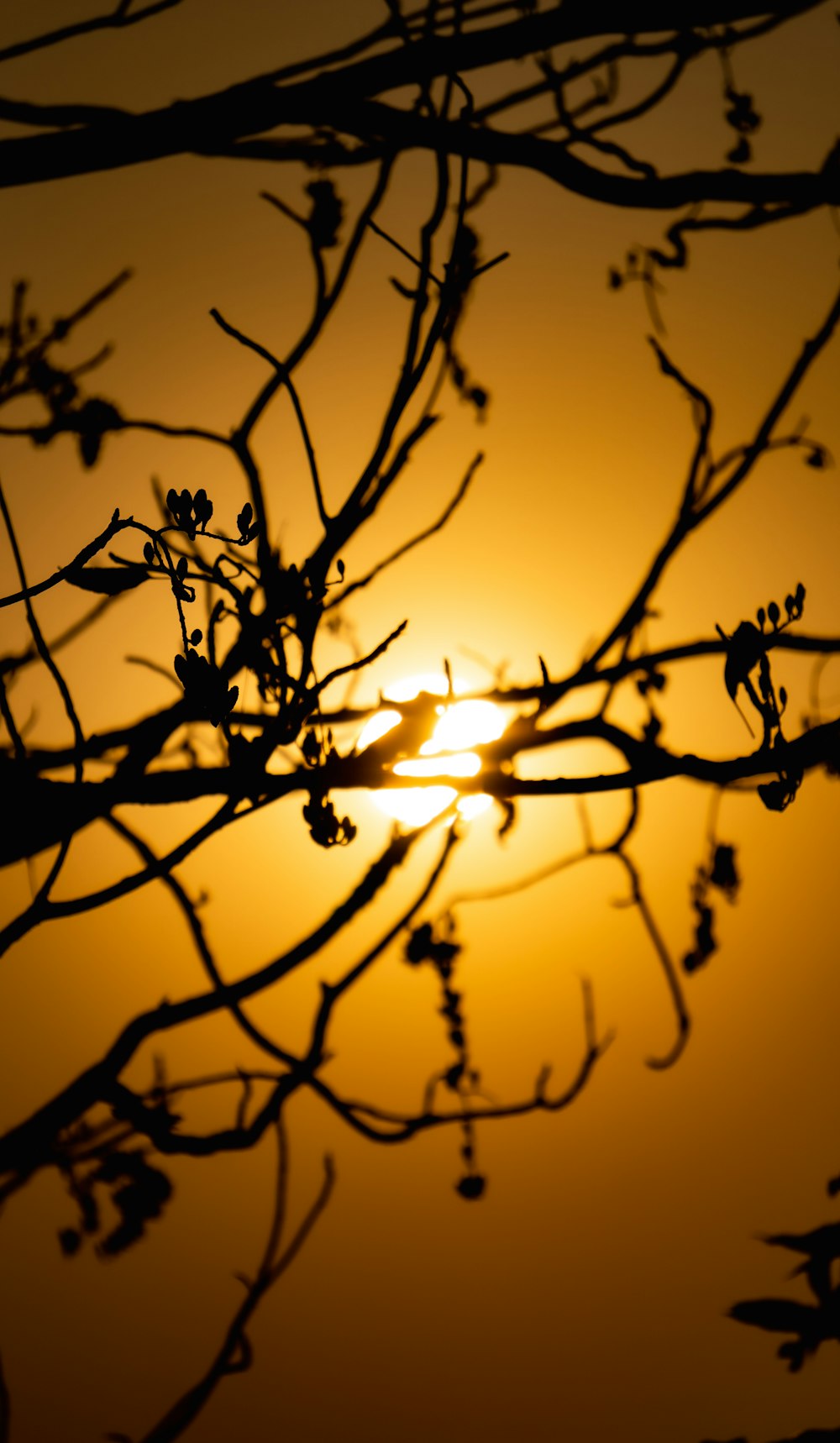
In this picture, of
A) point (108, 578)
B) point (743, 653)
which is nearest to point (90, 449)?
point (108, 578)

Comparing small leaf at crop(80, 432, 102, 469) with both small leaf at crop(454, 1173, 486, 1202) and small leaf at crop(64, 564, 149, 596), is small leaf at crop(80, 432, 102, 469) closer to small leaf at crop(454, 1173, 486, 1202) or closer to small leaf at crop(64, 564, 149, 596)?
small leaf at crop(64, 564, 149, 596)

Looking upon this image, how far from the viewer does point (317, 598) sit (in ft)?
6.72

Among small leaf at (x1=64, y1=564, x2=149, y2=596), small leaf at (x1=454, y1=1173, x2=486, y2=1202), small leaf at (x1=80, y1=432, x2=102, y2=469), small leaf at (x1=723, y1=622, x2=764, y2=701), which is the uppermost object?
small leaf at (x1=80, y1=432, x2=102, y2=469)

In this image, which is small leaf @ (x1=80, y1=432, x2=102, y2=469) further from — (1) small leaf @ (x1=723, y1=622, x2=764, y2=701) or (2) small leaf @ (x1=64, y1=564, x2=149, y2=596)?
(1) small leaf @ (x1=723, y1=622, x2=764, y2=701)

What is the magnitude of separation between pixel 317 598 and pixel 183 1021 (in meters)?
0.99

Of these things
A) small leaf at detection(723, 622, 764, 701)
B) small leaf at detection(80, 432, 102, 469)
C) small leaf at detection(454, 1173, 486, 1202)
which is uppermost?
small leaf at detection(80, 432, 102, 469)

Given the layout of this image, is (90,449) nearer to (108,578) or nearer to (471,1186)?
(108,578)

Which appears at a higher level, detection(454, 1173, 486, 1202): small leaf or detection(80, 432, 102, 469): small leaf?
detection(80, 432, 102, 469): small leaf

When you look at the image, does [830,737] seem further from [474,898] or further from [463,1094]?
[463,1094]

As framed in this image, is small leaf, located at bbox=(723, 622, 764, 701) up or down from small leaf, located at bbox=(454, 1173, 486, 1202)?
up

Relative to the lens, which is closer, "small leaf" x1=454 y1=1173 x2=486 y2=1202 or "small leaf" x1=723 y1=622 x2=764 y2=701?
"small leaf" x1=723 y1=622 x2=764 y2=701

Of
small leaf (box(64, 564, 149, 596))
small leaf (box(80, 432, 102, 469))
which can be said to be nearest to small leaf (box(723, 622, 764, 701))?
small leaf (box(64, 564, 149, 596))

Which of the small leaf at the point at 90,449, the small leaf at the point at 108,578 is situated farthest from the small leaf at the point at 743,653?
the small leaf at the point at 90,449

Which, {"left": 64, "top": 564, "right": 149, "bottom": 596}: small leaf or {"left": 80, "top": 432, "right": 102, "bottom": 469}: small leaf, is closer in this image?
{"left": 64, "top": 564, "right": 149, "bottom": 596}: small leaf
